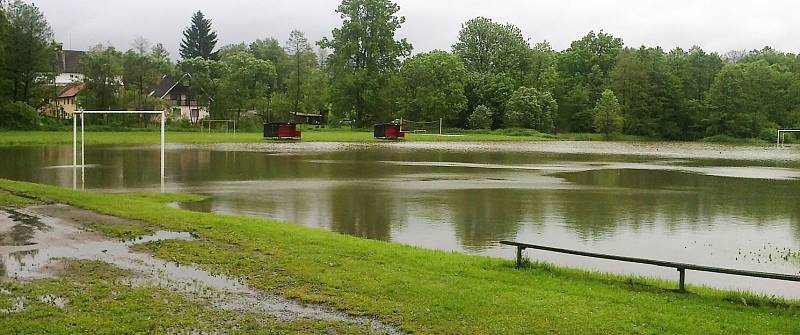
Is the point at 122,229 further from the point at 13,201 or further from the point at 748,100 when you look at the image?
the point at 748,100

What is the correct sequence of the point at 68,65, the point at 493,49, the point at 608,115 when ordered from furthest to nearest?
the point at 68,65
the point at 493,49
the point at 608,115

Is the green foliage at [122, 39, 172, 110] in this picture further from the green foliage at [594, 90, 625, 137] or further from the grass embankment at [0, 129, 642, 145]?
the green foliage at [594, 90, 625, 137]

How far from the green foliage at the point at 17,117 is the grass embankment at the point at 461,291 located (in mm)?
52970

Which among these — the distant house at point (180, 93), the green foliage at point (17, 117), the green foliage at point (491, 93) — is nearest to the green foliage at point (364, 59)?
the green foliage at point (491, 93)

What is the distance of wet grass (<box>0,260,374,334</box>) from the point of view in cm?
735

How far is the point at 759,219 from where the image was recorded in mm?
18625

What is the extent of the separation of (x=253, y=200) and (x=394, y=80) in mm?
70290

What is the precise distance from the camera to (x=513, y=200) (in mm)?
21734

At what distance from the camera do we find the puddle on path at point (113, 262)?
27.3 ft

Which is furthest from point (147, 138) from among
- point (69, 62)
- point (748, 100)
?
point (69, 62)

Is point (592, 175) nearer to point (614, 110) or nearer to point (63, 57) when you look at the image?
point (614, 110)

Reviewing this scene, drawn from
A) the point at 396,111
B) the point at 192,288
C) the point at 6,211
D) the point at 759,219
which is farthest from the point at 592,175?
the point at 396,111

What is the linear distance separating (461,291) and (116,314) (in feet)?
13.0

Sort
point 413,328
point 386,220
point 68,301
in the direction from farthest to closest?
point 386,220
point 68,301
point 413,328
